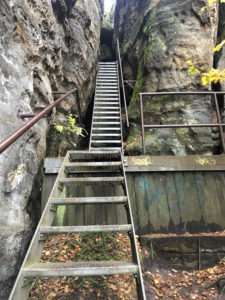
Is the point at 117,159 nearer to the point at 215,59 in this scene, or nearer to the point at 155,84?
the point at 155,84

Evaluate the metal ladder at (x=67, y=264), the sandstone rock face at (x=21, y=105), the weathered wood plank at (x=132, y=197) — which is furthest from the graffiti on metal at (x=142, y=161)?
the sandstone rock face at (x=21, y=105)

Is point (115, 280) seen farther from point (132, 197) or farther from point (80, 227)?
point (132, 197)

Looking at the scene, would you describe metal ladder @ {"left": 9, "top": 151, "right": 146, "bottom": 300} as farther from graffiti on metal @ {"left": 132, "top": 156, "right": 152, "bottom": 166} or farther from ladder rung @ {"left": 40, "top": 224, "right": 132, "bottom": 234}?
graffiti on metal @ {"left": 132, "top": 156, "right": 152, "bottom": 166}

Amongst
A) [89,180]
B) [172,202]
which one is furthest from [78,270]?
[172,202]

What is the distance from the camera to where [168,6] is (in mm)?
6348

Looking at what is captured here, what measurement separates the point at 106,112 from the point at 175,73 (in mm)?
2401

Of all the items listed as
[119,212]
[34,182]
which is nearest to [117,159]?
[119,212]

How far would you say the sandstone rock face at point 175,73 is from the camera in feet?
15.5

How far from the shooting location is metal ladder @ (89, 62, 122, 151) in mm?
5707

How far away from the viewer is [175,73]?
18.1 feet

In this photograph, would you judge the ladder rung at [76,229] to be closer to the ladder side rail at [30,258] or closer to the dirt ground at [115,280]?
the ladder side rail at [30,258]

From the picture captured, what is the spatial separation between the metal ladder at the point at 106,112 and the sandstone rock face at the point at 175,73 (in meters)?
0.74

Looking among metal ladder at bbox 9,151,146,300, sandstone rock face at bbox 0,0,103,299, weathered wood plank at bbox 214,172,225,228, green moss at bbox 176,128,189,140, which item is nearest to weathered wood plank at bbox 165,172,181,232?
weathered wood plank at bbox 214,172,225,228

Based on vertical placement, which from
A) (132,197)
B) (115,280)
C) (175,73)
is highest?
(175,73)
